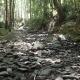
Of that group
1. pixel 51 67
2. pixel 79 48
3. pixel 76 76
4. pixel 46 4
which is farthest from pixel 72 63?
pixel 46 4

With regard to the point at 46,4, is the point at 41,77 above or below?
below

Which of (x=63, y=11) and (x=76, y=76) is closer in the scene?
(x=76, y=76)

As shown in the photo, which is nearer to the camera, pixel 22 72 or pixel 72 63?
pixel 22 72

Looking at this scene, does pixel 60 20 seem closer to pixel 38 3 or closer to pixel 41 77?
pixel 38 3

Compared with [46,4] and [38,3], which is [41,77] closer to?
[46,4]

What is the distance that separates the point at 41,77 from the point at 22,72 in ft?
2.66

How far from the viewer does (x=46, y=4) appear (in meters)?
26.9

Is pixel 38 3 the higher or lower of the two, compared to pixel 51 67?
higher

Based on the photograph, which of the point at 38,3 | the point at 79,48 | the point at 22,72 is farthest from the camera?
the point at 38,3

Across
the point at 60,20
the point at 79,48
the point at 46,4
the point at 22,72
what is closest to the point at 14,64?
the point at 22,72

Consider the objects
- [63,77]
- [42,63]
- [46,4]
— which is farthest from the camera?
[46,4]

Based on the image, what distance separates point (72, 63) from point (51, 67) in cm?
99

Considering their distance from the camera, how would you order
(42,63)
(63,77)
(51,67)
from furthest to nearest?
(42,63) → (51,67) → (63,77)

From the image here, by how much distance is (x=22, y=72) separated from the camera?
6.07m
